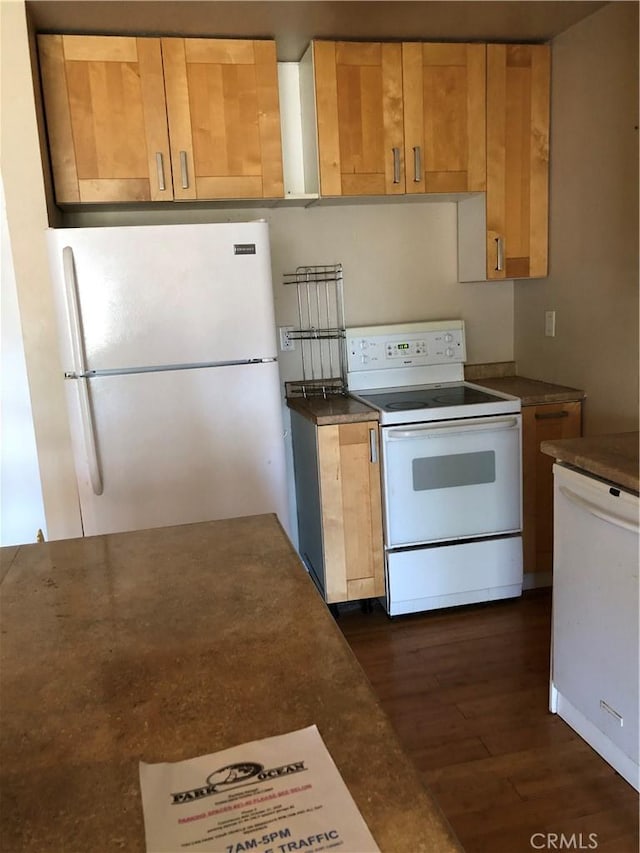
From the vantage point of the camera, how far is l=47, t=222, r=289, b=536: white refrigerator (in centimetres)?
232

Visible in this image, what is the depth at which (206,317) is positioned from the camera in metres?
2.41

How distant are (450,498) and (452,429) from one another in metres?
0.29

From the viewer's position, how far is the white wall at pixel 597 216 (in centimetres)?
240

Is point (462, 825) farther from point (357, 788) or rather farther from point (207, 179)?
point (207, 179)

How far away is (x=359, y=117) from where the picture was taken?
8.95 ft

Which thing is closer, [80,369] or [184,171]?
[80,369]

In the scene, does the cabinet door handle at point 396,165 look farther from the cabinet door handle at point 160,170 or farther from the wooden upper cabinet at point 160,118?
the cabinet door handle at point 160,170

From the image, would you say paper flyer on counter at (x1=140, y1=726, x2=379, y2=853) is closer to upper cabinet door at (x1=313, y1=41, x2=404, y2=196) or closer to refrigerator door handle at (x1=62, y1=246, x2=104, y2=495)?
refrigerator door handle at (x1=62, y1=246, x2=104, y2=495)

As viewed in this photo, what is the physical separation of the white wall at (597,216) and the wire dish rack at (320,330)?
3.19 feet

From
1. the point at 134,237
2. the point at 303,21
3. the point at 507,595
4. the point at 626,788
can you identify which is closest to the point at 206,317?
the point at 134,237

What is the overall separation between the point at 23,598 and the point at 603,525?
1384 millimetres

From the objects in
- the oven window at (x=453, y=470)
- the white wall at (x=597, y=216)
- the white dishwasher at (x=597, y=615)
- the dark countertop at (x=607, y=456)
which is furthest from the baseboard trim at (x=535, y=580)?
the dark countertop at (x=607, y=456)

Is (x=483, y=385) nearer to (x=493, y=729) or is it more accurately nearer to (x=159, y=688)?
(x=493, y=729)

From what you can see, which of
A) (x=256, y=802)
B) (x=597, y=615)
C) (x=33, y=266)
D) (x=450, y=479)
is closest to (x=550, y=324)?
(x=450, y=479)
